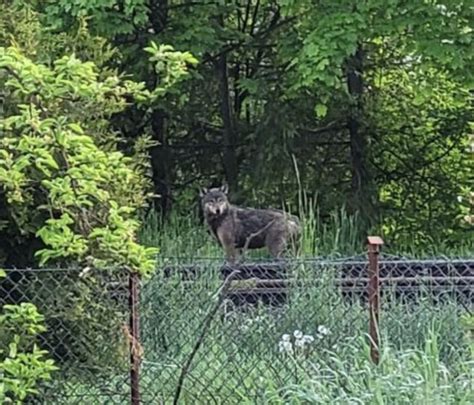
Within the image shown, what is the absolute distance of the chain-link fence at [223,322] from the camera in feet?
14.6

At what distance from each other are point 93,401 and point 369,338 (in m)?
1.35

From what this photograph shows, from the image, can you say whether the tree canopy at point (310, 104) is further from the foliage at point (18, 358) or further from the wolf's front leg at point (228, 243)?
the foliage at point (18, 358)

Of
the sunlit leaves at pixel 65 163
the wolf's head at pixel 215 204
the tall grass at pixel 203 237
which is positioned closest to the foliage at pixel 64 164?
the sunlit leaves at pixel 65 163

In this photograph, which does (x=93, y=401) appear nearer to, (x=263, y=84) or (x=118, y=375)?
(x=118, y=375)

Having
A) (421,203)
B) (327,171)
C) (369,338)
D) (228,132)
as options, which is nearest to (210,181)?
(228,132)

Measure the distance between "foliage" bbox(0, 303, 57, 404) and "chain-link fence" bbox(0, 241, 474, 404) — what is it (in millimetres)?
278

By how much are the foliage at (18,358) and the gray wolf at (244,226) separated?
4835mm


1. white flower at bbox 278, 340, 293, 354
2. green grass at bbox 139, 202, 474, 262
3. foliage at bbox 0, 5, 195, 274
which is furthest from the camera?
green grass at bbox 139, 202, 474, 262

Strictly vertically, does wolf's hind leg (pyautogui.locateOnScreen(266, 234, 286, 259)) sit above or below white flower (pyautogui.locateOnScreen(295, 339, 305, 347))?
above

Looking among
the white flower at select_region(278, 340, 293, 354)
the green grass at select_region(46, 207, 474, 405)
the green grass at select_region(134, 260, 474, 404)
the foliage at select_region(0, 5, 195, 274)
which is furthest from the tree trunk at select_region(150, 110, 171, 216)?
the foliage at select_region(0, 5, 195, 274)

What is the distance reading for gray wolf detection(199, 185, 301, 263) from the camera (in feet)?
29.4

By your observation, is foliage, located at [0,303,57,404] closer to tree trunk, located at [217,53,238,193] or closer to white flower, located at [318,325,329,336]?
white flower, located at [318,325,329,336]

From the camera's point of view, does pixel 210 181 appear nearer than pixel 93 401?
No

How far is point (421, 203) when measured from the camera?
41.7ft
